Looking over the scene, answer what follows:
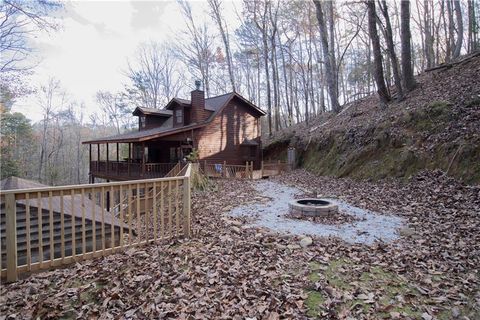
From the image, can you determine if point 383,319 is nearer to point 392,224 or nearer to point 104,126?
point 392,224

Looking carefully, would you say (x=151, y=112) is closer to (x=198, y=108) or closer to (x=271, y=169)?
(x=198, y=108)

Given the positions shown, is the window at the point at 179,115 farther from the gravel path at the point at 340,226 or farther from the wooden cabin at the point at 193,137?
the gravel path at the point at 340,226

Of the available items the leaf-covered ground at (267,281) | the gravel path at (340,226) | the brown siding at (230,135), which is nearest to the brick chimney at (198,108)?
the brown siding at (230,135)

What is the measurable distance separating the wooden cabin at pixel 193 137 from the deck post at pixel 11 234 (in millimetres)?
13175

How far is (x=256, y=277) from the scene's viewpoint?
132 inches

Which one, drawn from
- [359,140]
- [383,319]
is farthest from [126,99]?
[383,319]

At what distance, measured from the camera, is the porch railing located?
1655 centimetres

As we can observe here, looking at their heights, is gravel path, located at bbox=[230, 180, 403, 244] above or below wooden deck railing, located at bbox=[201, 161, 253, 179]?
below

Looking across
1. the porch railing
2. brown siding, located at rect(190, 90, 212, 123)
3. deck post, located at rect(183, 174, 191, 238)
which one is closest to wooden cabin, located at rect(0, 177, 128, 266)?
deck post, located at rect(183, 174, 191, 238)

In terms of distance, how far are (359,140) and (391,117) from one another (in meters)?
1.59

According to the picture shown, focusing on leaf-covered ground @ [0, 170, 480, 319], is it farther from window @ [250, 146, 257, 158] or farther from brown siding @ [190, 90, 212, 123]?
window @ [250, 146, 257, 158]

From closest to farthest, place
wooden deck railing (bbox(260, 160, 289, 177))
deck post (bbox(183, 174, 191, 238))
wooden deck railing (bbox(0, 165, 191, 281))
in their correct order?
wooden deck railing (bbox(0, 165, 191, 281)), deck post (bbox(183, 174, 191, 238)), wooden deck railing (bbox(260, 160, 289, 177))

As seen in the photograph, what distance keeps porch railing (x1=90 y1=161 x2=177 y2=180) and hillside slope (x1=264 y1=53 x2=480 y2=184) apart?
9.33 metres

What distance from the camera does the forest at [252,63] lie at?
41.2 ft
